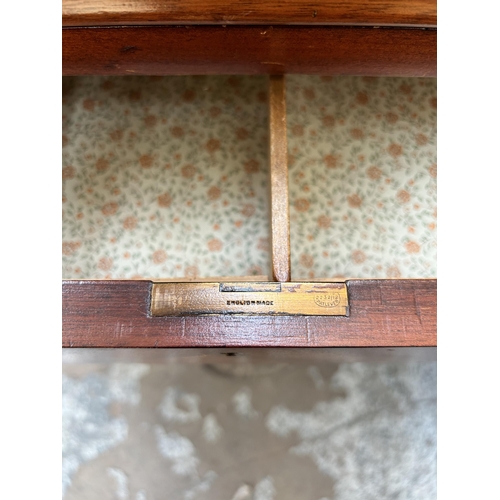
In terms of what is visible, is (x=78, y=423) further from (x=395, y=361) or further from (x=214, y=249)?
(x=395, y=361)

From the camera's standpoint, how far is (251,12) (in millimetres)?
838

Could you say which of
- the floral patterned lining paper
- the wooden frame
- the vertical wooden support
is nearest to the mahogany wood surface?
the wooden frame

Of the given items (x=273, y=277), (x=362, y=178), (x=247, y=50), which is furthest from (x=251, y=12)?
(x=362, y=178)

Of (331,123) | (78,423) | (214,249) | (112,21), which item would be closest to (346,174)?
(331,123)

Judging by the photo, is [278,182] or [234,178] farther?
[234,178]

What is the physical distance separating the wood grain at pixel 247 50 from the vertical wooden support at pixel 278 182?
2.2 inches

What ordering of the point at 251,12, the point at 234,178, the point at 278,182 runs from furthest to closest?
the point at 234,178, the point at 278,182, the point at 251,12

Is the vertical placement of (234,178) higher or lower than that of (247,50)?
lower

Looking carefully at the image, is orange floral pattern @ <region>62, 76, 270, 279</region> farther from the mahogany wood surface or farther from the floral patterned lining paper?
the mahogany wood surface

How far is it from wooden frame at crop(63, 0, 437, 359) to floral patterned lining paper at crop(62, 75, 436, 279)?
1.22 feet

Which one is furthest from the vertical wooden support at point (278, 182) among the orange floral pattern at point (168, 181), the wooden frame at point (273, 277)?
the orange floral pattern at point (168, 181)

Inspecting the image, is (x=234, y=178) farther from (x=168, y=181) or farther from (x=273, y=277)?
(x=273, y=277)

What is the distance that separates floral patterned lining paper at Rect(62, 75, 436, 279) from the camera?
126 centimetres

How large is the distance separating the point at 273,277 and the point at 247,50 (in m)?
0.45
